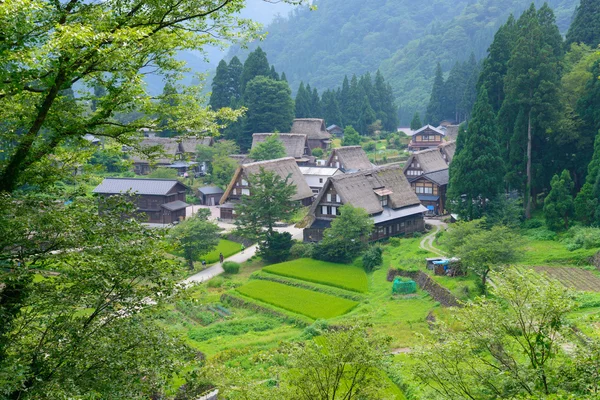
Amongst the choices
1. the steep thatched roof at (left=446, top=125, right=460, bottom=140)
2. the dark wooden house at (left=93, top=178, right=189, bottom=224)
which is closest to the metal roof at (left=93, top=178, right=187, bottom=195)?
the dark wooden house at (left=93, top=178, right=189, bottom=224)

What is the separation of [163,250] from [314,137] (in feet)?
167

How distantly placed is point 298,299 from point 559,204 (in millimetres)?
13960

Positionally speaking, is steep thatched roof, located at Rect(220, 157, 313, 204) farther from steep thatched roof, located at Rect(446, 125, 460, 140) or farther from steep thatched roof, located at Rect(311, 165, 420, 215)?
steep thatched roof, located at Rect(446, 125, 460, 140)

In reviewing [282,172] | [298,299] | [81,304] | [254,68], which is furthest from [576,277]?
[254,68]

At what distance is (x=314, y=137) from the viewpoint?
58.2 m

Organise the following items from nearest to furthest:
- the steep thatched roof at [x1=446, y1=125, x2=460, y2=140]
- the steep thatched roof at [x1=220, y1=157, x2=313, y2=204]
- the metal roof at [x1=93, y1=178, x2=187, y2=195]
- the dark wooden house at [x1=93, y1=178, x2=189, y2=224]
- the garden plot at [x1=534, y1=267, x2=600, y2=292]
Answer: the garden plot at [x1=534, y1=267, x2=600, y2=292], the dark wooden house at [x1=93, y1=178, x2=189, y2=224], the metal roof at [x1=93, y1=178, x2=187, y2=195], the steep thatched roof at [x1=220, y1=157, x2=313, y2=204], the steep thatched roof at [x1=446, y1=125, x2=460, y2=140]

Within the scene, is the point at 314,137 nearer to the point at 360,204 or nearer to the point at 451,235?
the point at 360,204

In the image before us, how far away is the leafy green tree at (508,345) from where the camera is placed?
9.30 m

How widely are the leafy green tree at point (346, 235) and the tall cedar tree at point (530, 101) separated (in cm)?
905

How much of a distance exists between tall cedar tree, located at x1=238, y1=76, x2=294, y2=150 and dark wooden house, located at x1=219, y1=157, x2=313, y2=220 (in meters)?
14.3

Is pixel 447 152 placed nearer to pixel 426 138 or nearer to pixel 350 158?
pixel 350 158

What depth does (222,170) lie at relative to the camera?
153ft

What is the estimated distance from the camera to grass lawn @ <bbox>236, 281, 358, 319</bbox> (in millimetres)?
24453

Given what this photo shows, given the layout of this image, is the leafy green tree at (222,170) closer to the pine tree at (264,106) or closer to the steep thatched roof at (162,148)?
the steep thatched roof at (162,148)
